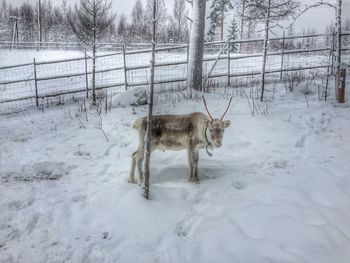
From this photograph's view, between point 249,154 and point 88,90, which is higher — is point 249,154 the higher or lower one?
the lower one

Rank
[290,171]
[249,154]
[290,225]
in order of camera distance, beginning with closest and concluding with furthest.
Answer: [290,225]
[290,171]
[249,154]

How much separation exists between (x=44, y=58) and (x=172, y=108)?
19255 mm

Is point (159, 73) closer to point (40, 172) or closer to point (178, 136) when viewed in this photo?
point (40, 172)

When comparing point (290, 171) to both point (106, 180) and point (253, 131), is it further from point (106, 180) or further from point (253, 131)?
point (106, 180)

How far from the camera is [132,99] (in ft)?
32.9

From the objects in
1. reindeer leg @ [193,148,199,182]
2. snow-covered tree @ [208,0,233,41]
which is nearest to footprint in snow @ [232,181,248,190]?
reindeer leg @ [193,148,199,182]

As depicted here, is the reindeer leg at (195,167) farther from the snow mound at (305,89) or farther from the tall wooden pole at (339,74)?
the snow mound at (305,89)

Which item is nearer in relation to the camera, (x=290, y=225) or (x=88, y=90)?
(x=290, y=225)

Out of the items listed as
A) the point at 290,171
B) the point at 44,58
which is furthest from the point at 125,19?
the point at 290,171

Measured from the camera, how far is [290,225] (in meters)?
4.29

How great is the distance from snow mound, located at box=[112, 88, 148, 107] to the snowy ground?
163cm

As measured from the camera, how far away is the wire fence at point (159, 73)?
1240 cm

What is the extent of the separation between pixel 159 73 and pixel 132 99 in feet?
21.9

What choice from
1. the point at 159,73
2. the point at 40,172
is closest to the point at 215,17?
the point at 159,73
